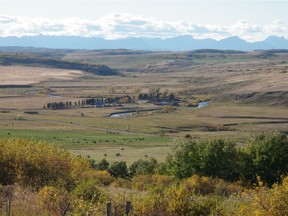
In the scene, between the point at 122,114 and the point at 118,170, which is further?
the point at 122,114

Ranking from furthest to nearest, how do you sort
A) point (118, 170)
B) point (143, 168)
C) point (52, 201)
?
point (118, 170), point (143, 168), point (52, 201)

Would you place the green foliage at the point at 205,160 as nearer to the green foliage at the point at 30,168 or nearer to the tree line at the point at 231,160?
the tree line at the point at 231,160

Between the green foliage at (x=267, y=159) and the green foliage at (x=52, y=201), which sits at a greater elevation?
the green foliage at (x=52, y=201)

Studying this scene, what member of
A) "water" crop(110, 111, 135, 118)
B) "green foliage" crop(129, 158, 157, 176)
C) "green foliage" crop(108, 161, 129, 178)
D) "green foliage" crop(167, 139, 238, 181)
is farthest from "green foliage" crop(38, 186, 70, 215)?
"water" crop(110, 111, 135, 118)

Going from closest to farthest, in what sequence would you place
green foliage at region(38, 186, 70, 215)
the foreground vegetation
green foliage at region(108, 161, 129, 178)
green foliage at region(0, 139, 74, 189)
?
1. the foreground vegetation
2. green foliage at region(38, 186, 70, 215)
3. green foliage at region(0, 139, 74, 189)
4. green foliage at region(108, 161, 129, 178)

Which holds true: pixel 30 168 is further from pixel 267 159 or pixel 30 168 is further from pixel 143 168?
pixel 267 159

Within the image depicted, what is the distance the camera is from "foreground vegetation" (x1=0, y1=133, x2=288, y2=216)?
25047 mm

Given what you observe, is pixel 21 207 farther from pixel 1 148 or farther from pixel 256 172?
pixel 256 172

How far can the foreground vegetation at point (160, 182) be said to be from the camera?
25.0m

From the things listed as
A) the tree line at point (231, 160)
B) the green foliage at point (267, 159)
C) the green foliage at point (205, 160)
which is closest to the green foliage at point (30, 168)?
the tree line at point (231, 160)

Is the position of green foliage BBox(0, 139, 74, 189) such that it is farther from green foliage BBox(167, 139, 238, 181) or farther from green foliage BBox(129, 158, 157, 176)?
green foliage BBox(129, 158, 157, 176)

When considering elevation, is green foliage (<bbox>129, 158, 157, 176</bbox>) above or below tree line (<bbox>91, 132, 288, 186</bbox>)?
below

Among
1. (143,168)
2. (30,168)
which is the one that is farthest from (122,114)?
(30,168)

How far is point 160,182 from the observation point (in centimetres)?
4928
